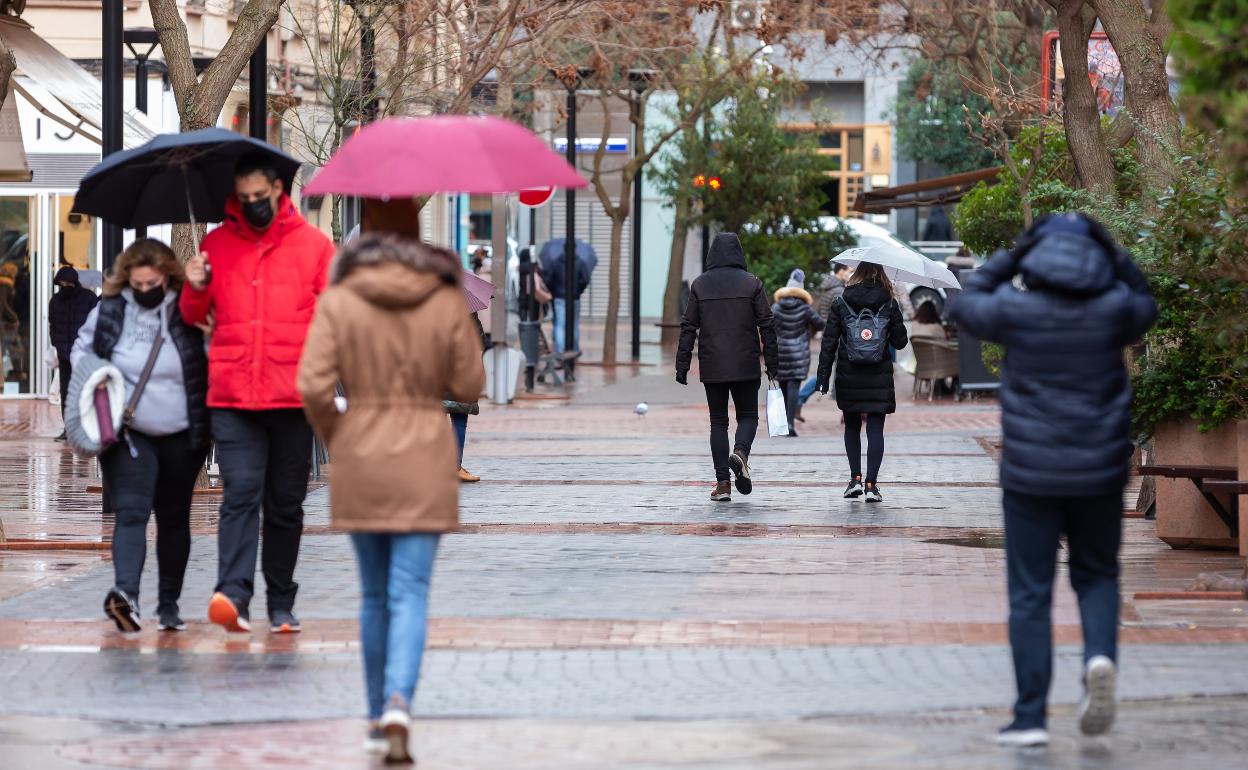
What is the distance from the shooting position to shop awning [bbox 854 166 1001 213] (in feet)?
91.5

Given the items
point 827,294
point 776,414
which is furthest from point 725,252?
point 827,294

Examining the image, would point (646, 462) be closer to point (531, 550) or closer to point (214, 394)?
point (531, 550)

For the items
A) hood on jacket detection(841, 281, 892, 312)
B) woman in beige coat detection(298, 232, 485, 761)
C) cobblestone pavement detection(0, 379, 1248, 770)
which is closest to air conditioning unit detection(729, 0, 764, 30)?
hood on jacket detection(841, 281, 892, 312)

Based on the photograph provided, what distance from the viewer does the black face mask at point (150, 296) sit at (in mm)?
8320

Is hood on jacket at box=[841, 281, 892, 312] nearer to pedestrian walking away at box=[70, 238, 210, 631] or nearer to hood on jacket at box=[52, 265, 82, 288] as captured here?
pedestrian walking away at box=[70, 238, 210, 631]

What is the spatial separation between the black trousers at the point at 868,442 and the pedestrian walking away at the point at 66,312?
894cm

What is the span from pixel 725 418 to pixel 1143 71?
11.4ft

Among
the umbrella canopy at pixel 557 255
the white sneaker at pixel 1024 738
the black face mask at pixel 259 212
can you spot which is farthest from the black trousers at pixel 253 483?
the umbrella canopy at pixel 557 255

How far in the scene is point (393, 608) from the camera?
6.18 m

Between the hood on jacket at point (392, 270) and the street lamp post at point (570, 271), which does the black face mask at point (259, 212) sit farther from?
the street lamp post at point (570, 271)

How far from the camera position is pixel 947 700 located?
23.3 ft

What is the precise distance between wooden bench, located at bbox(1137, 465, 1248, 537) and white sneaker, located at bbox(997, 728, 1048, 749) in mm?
4192

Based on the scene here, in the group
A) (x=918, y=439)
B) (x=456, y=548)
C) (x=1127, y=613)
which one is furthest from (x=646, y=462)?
(x=1127, y=613)

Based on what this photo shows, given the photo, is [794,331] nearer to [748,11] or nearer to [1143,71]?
[1143,71]
